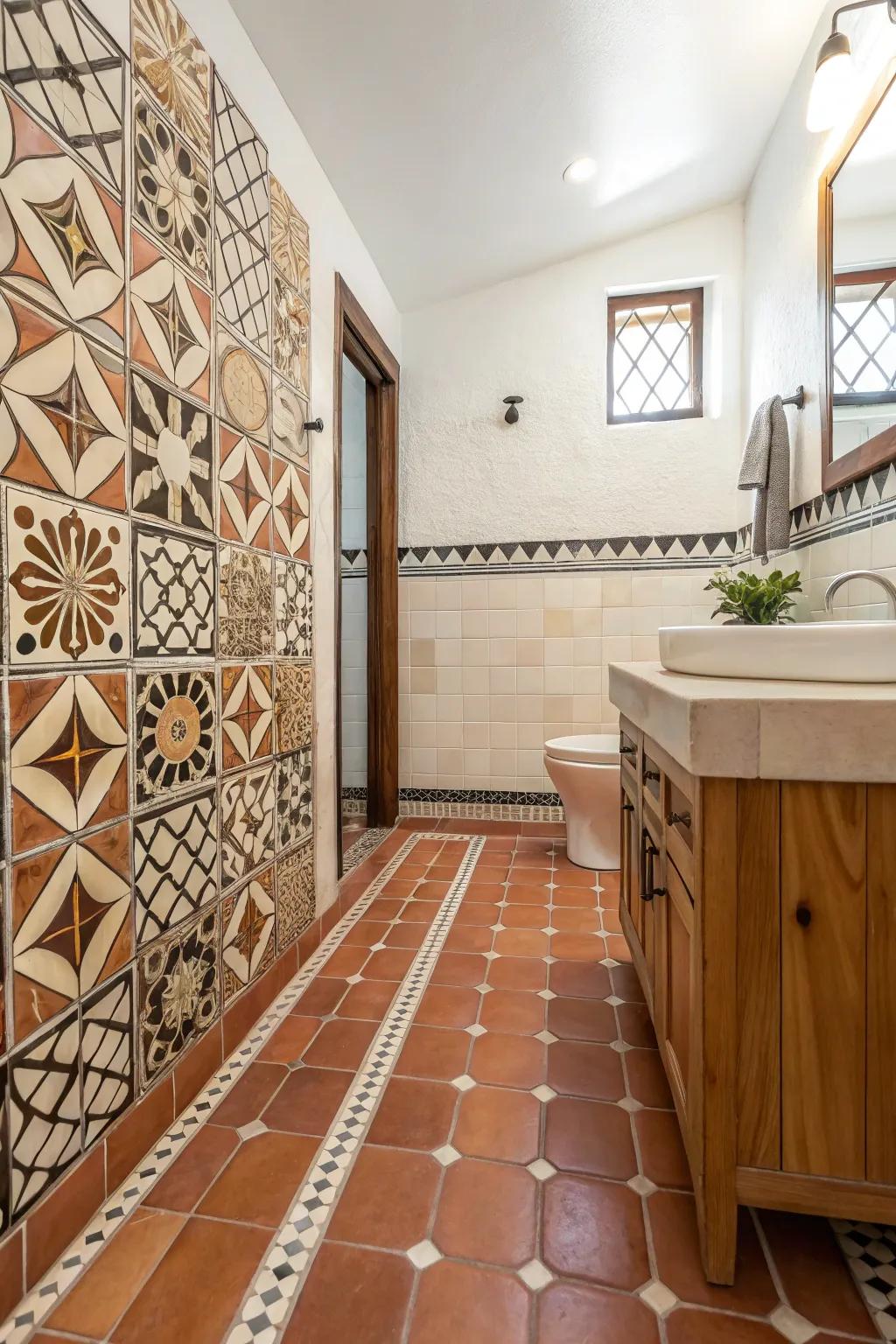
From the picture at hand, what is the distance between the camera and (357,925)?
1990 millimetres

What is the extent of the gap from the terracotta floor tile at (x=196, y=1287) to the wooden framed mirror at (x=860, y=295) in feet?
6.31

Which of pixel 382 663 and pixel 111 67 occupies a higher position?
pixel 111 67

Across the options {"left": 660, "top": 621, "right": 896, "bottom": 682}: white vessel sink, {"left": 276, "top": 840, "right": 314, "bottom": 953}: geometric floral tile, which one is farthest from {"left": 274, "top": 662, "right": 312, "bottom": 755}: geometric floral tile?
{"left": 660, "top": 621, "right": 896, "bottom": 682}: white vessel sink

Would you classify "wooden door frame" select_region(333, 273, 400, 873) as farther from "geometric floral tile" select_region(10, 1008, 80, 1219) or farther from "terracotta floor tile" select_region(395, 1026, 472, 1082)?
"geometric floral tile" select_region(10, 1008, 80, 1219)

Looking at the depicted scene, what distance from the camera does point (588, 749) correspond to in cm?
261

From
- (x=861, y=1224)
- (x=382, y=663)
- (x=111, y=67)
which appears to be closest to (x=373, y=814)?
(x=382, y=663)

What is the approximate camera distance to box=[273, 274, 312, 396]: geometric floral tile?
1656 mm

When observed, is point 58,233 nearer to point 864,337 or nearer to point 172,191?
point 172,191

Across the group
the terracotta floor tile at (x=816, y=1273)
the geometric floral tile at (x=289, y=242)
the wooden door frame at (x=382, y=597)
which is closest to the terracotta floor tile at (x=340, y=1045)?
the terracotta floor tile at (x=816, y=1273)

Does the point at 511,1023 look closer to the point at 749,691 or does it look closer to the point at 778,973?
the point at 778,973

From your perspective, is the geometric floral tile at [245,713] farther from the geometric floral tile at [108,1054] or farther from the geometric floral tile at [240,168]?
the geometric floral tile at [240,168]

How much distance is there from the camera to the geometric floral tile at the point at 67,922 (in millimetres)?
860

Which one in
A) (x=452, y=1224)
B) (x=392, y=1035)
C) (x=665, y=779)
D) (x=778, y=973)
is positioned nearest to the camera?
(x=778, y=973)

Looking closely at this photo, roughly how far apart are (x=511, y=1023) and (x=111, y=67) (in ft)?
6.42
